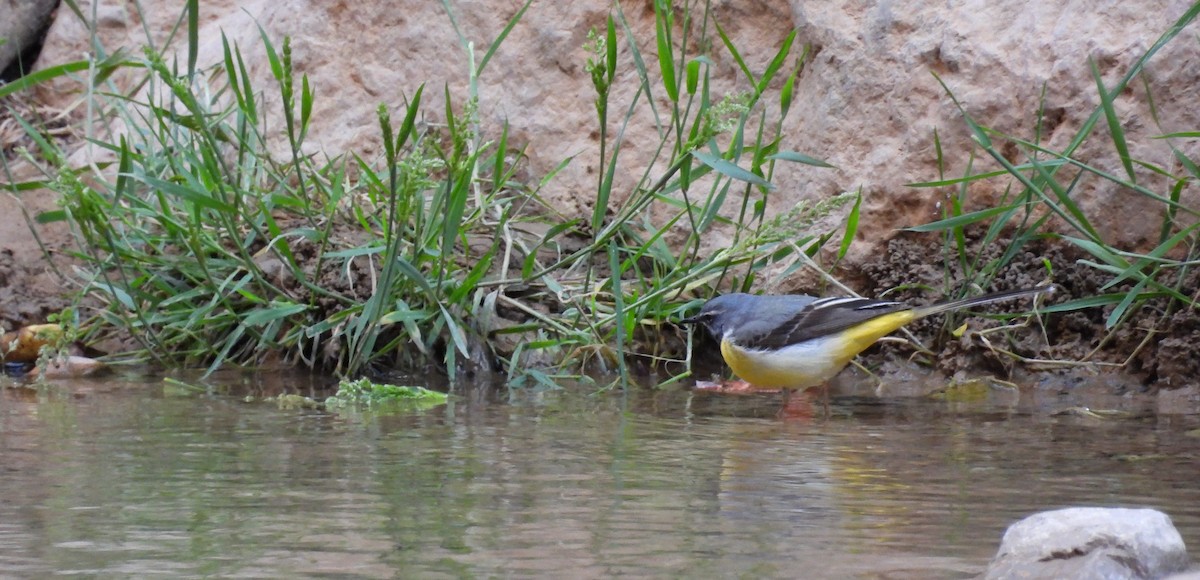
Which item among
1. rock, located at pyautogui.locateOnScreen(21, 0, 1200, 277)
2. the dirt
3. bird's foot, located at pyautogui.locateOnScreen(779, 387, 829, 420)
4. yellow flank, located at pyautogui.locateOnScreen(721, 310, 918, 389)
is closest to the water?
bird's foot, located at pyautogui.locateOnScreen(779, 387, 829, 420)

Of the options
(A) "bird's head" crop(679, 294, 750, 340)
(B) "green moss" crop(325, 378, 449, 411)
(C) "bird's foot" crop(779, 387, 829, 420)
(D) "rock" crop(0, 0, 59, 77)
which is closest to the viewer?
(C) "bird's foot" crop(779, 387, 829, 420)

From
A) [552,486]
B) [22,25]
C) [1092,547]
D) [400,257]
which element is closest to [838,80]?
[400,257]

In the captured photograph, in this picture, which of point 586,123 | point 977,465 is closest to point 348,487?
point 977,465

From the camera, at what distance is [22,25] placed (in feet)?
28.6

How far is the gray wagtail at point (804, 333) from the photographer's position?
17.3 feet

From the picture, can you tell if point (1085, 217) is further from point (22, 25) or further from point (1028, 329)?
point (22, 25)

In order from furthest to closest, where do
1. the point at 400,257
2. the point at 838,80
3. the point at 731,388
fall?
the point at 838,80, the point at 731,388, the point at 400,257

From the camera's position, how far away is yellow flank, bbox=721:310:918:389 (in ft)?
17.4

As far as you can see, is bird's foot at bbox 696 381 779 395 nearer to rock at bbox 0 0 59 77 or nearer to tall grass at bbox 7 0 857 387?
tall grass at bbox 7 0 857 387

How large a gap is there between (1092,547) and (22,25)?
813 cm

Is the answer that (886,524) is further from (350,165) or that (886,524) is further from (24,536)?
(350,165)

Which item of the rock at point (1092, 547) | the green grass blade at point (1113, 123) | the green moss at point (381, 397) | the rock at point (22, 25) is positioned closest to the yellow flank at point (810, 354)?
the green grass blade at point (1113, 123)

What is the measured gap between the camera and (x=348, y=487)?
9.89 ft

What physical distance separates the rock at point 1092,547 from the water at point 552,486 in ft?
0.44
